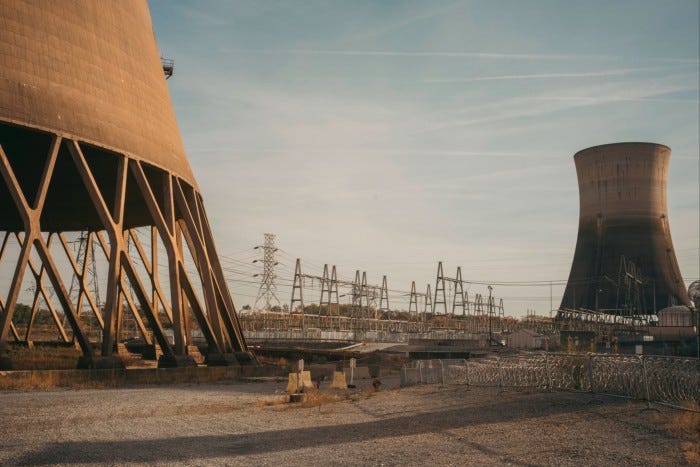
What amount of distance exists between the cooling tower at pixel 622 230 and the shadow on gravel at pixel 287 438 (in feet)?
174

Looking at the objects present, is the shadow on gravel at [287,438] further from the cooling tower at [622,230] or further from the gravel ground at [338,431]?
the cooling tower at [622,230]

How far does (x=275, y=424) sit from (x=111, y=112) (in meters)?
14.7

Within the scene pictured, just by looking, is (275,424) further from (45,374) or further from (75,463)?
(45,374)

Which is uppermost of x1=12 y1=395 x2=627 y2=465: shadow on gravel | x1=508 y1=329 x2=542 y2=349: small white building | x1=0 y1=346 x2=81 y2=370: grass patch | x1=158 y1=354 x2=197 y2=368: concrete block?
x1=508 y1=329 x2=542 y2=349: small white building

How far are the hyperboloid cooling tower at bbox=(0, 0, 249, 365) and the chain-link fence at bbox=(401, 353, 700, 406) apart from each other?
1149 centimetres

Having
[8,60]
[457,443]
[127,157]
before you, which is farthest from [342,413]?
[8,60]

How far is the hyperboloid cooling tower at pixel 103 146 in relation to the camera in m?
21.2

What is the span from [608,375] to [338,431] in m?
6.63

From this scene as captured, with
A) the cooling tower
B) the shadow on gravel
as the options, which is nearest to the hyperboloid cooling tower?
the shadow on gravel

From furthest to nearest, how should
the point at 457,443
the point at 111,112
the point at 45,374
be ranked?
the point at 111,112 < the point at 45,374 < the point at 457,443

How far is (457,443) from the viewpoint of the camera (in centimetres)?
1103

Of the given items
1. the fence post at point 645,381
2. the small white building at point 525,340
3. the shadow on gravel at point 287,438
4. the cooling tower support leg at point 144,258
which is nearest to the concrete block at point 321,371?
the cooling tower support leg at point 144,258

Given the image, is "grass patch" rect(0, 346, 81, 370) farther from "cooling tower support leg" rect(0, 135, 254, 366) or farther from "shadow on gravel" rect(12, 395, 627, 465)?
"shadow on gravel" rect(12, 395, 627, 465)

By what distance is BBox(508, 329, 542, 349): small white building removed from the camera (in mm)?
58681
